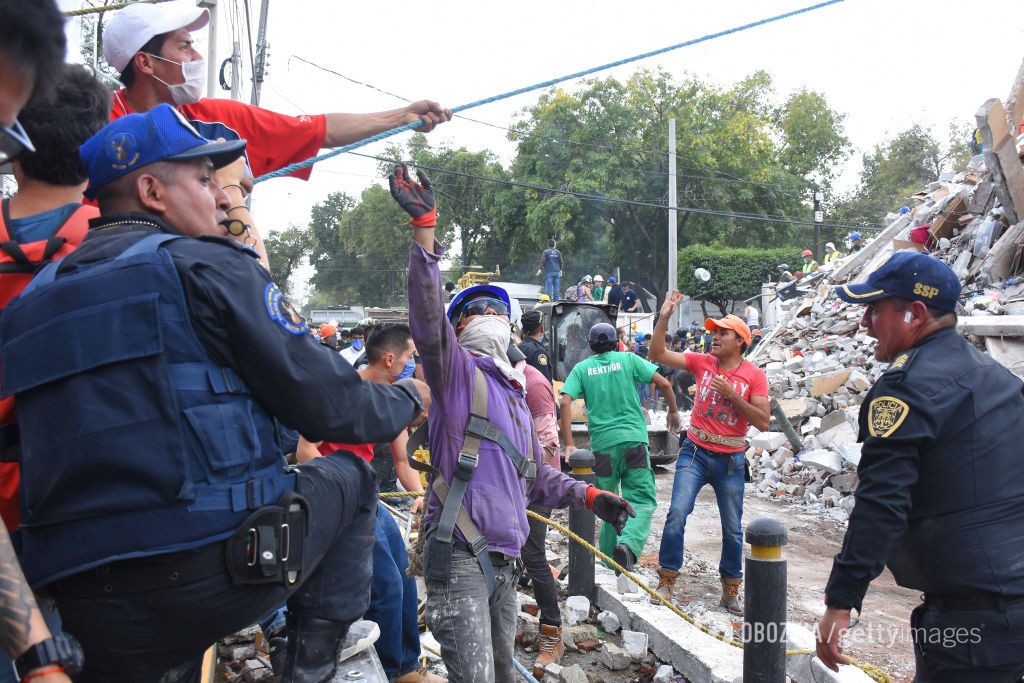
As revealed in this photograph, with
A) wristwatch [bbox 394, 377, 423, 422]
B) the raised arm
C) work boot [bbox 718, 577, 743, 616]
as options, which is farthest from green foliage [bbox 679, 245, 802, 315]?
wristwatch [bbox 394, 377, 423, 422]

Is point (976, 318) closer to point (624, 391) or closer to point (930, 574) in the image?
point (624, 391)

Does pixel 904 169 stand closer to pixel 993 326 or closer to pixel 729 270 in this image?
pixel 729 270

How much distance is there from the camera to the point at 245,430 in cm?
172

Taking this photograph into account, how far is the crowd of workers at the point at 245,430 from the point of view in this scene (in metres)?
1.60

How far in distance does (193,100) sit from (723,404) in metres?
4.72

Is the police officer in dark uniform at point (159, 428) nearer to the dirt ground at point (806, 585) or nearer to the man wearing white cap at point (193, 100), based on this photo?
the man wearing white cap at point (193, 100)

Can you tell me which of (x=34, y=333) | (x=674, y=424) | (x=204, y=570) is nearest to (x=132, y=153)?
(x=34, y=333)

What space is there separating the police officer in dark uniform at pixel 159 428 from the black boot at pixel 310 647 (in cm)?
37

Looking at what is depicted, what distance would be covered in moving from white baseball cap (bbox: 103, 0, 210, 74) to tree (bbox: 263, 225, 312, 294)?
7041 centimetres

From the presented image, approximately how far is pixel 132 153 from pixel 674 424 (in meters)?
6.84

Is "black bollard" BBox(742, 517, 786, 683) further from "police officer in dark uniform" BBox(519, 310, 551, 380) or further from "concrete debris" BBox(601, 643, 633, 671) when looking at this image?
"police officer in dark uniform" BBox(519, 310, 551, 380)

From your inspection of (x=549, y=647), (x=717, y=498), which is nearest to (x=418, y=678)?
(x=549, y=647)

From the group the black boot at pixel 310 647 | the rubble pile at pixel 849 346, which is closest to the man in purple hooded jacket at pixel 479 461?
the black boot at pixel 310 647

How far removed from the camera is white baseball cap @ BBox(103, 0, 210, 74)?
117 inches
